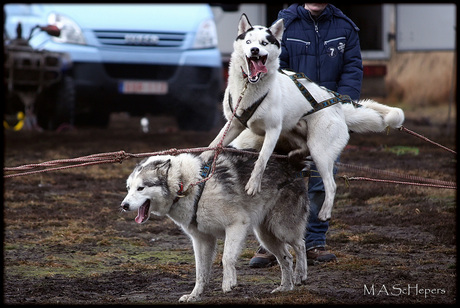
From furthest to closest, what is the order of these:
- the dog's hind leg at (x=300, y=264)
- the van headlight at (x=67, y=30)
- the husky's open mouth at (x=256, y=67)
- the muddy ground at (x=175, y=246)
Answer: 1. the van headlight at (x=67, y=30)
2. the dog's hind leg at (x=300, y=264)
3. the muddy ground at (x=175, y=246)
4. the husky's open mouth at (x=256, y=67)

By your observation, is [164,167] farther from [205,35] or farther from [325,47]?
[205,35]

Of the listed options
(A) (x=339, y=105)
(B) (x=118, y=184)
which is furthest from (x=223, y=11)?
(A) (x=339, y=105)

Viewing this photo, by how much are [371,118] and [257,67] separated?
1.07 metres

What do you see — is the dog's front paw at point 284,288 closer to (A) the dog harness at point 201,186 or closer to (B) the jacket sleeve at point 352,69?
(A) the dog harness at point 201,186

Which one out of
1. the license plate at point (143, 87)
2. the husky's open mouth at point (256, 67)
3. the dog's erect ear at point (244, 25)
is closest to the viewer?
the husky's open mouth at point (256, 67)

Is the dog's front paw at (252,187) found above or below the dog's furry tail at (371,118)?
below

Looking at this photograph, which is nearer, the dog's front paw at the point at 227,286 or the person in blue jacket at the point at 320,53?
the dog's front paw at the point at 227,286

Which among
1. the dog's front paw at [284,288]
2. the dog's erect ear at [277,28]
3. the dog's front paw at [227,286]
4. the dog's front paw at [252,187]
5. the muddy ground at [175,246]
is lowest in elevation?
the muddy ground at [175,246]

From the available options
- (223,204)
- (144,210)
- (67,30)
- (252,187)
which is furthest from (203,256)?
(67,30)

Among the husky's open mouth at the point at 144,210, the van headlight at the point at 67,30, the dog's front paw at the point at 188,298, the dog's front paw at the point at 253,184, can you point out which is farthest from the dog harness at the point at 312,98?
the van headlight at the point at 67,30

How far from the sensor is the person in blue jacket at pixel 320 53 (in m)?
5.69

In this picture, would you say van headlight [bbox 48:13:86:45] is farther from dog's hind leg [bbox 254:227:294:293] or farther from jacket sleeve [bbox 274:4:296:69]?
dog's hind leg [bbox 254:227:294:293]

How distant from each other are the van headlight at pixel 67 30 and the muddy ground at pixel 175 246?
5.16ft

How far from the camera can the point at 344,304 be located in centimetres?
461
